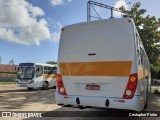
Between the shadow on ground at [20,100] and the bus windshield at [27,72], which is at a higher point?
the bus windshield at [27,72]

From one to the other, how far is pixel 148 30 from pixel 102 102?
876 inches

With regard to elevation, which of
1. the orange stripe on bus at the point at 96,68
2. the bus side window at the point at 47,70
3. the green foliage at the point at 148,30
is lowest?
the orange stripe on bus at the point at 96,68

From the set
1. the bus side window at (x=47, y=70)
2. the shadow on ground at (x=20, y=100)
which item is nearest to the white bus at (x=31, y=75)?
the bus side window at (x=47, y=70)

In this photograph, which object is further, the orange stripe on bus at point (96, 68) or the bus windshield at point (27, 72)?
the bus windshield at point (27, 72)

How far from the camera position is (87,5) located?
24.5m

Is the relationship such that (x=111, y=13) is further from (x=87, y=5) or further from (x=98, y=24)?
(x=98, y=24)

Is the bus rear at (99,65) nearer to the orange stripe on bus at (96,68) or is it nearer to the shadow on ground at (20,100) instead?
the orange stripe on bus at (96,68)

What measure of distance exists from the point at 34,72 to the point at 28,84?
130 cm

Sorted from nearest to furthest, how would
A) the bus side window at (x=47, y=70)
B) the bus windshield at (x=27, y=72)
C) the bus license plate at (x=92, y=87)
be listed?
1. the bus license plate at (x=92, y=87)
2. the bus windshield at (x=27, y=72)
3. the bus side window at (x=47, y=70)

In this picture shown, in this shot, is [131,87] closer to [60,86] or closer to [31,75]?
[60,86]

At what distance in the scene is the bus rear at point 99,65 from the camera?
7.73 meters

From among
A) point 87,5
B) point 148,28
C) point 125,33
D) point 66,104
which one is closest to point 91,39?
point 125,33

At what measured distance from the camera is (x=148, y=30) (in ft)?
94.5

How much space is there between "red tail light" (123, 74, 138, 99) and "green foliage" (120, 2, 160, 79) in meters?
21.4
